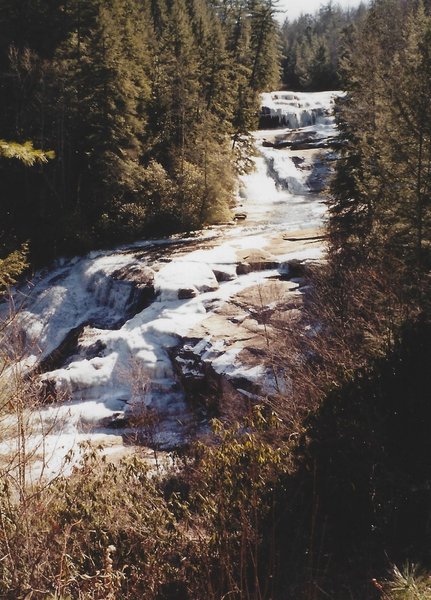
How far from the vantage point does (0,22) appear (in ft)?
83.8

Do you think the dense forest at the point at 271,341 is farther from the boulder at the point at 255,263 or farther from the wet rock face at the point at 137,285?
the wet rock face at the point at 137,285

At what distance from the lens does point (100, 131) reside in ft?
77.8

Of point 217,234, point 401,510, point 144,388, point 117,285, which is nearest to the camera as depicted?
point 401,510

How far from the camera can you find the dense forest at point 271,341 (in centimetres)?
471

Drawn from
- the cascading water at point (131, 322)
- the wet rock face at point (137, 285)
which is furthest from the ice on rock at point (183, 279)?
the wet rock face at point (137, 285)

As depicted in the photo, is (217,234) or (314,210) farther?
(314,210)

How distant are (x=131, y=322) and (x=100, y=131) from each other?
482 inches

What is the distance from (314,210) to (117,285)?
13892 millimetres

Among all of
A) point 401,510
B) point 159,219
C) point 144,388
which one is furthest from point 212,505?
Answer: point 159,219

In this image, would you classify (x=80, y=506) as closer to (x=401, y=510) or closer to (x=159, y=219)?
(x=401, y=510)

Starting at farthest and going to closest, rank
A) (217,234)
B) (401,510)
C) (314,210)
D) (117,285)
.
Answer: (314,210)
(217,234)
(117,285)
(401,510)

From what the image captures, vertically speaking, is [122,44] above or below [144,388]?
above

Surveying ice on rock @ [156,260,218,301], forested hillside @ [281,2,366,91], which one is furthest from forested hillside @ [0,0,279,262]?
forested hillside @ [281,2,366,91]

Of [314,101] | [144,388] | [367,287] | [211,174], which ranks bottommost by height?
[144,388]
